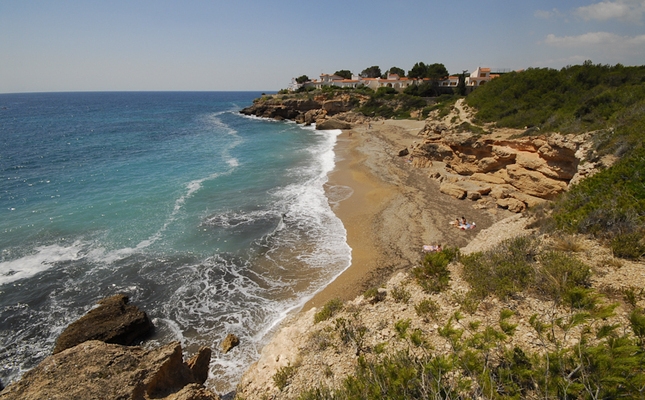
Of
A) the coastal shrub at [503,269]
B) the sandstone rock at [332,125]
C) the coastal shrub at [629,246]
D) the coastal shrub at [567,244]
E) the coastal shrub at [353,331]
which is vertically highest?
the sandstone rock at [332,125]

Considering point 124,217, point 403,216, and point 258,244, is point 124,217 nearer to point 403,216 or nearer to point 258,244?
point 258,244

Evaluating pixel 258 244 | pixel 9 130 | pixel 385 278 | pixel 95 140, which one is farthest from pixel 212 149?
pixel 9 130

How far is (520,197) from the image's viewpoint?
18.4 meters

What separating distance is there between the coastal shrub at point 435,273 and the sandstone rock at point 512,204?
11064 mm

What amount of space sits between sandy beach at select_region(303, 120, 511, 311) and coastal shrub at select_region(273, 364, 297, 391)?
180 inches

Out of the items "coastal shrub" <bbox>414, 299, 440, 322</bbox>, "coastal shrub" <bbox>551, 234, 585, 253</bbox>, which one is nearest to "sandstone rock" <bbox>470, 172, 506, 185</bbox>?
"coastal shrub" <bbox>551, 234, 585, 253</bbox>

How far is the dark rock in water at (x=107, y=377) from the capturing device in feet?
17.9

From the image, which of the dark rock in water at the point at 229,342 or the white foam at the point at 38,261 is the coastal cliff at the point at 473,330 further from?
the white foam at the point at 38,261

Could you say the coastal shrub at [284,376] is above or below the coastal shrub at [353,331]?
below

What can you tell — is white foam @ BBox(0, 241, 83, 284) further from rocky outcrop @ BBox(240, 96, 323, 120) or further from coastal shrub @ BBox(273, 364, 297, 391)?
rocky outcrop @ BBox(240, 96, 323, 120)

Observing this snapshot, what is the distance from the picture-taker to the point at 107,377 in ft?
19.0

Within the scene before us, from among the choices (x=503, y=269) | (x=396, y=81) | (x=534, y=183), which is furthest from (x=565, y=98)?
(x=396, y=81)

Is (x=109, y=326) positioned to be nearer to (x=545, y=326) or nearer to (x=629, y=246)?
(x=545, y=326)

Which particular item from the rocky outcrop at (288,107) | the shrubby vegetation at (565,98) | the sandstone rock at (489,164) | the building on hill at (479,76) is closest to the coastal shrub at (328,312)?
the shrubby vegetation at (565,98)
